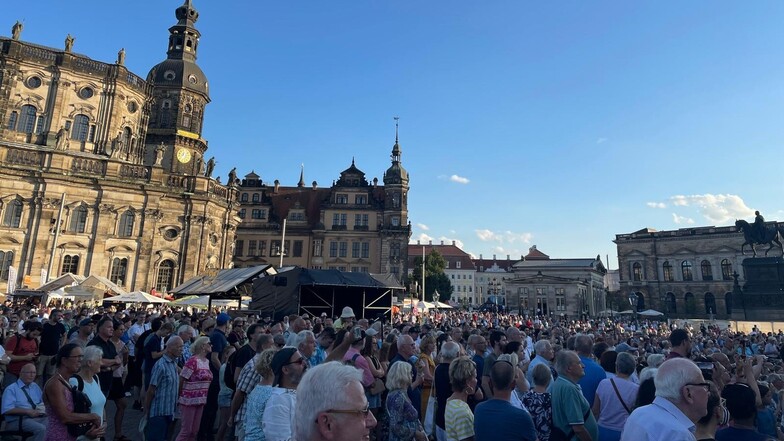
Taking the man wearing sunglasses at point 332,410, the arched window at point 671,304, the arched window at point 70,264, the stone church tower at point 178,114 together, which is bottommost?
the man wearing sunglasses at point 332,410

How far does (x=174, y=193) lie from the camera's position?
41062mm

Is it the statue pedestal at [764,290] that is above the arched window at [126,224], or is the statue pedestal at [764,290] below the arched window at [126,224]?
below

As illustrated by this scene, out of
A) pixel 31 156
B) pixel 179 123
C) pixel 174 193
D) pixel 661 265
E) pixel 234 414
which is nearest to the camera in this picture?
pixel 234 414

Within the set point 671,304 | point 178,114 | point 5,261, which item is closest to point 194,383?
point 5,261

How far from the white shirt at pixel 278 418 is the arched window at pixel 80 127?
47569mm

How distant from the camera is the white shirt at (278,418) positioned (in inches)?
136

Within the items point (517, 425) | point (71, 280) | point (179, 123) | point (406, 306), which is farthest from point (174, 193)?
point (517, 425)

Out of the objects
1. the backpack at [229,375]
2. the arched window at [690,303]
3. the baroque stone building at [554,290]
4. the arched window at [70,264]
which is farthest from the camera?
the arched window at [690,303]

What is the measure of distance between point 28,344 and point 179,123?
44.7m

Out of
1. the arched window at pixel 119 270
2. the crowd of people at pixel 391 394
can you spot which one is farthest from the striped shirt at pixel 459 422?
the arched window at pixel 119 270

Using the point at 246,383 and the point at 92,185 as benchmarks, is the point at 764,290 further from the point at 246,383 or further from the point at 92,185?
the point at 92,185

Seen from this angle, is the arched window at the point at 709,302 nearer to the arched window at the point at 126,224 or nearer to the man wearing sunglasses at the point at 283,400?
the arched window at the point at 126,224

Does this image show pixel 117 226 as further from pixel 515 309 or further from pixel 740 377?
pixel 515 309

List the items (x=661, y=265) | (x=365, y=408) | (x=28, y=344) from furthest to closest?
(x=661, y=265) → (x=28, y=344) → (x=365, y=408)
